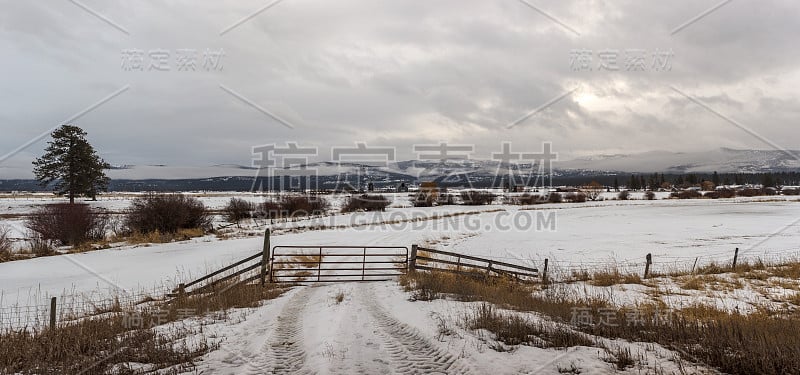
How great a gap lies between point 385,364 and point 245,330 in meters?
3.24

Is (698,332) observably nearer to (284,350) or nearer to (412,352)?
(412,352)

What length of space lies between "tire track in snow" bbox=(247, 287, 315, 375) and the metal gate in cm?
566

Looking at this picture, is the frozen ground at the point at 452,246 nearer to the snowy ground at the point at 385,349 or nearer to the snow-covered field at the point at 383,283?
the snow-covered field at the point at 383,283

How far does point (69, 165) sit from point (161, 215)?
25.8 m

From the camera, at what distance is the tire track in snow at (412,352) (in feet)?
16.8

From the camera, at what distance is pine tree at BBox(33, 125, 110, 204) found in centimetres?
4550

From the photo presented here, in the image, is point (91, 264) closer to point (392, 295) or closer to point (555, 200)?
point (392, 295)

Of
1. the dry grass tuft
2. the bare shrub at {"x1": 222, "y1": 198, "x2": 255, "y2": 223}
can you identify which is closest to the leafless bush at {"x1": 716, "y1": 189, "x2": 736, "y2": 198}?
the bare shrub at {"x1": 222, "y1": 198, "x2": 255, "y2": 223}

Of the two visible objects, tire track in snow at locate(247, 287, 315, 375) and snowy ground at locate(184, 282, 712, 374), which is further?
tire track in snow at locate(247, 287, 315, 375)

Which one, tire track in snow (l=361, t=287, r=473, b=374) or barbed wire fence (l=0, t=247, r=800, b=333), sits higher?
tire track in snow (l=361, t=287, r=473, b=374)

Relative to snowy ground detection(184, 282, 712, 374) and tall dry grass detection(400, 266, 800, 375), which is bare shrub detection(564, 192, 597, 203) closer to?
tall dry grass detection(400, 266, 800, 375)

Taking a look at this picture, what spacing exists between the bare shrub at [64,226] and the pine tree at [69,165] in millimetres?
23281

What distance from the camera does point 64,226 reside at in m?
25.5

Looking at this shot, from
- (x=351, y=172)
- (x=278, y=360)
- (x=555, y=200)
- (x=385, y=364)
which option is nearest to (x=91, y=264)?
(x=278, y=360)
